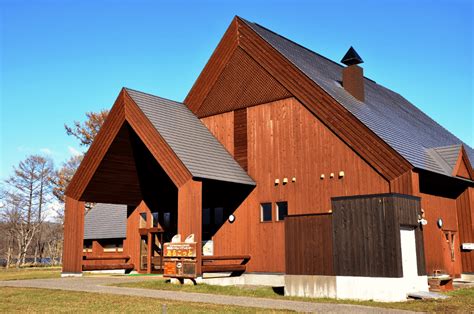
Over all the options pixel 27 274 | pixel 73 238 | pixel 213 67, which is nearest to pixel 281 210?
pixel 213 67

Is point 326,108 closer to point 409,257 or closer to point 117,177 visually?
point 409,257

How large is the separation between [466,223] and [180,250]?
1339 centimetres

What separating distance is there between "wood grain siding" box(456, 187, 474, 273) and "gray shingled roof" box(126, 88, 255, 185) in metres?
9.94

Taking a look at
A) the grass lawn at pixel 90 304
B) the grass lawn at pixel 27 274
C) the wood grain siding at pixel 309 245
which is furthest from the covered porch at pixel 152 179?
the grass lawn at pixel 90 304

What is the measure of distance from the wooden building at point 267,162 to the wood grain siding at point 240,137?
0.17ft

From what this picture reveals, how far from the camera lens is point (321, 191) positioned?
66.6 ft

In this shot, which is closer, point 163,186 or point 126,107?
point 126,107

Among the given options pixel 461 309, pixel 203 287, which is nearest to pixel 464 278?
pixel 461 309

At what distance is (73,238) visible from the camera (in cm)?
2488

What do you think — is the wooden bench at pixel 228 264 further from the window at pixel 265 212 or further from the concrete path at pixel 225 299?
the concrete path at pixel 225 299

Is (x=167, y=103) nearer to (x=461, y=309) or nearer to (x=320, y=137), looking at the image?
(x=320, y=137)

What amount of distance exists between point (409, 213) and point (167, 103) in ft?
44.8

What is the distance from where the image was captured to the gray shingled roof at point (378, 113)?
779 inches

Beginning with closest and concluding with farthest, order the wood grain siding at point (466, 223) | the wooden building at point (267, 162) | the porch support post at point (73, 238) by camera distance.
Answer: the wooden building at point (267, 162)
the wood grain siding at point (466, 223)
the porch support post at point (73, 238)
